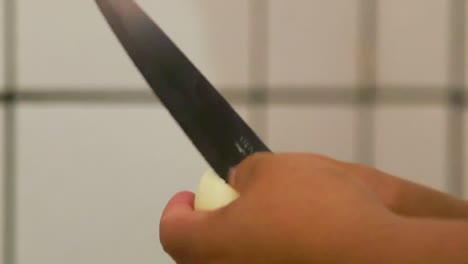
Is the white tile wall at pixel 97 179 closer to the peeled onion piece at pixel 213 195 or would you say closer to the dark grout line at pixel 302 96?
the dark grout line at pixel 302 96

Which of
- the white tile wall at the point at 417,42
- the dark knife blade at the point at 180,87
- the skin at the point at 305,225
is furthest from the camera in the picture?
the white tile wall at the point at 417,42

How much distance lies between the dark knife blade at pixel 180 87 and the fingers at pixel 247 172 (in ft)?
0.19

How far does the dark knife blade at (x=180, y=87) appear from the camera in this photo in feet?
1.29

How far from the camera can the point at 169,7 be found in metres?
0.53

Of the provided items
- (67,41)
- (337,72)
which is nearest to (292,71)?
(337,72)

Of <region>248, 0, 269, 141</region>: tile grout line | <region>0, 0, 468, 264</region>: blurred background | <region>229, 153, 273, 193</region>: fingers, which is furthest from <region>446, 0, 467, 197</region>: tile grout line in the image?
<region>229, 153, 273, 193</region>: fingers

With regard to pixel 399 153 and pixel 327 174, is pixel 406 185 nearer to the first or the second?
pixel 327 174

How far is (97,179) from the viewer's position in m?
0.54

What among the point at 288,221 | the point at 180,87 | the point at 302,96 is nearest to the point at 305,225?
the point at 288,221

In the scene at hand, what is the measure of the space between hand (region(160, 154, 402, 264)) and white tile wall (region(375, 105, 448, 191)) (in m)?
0.21

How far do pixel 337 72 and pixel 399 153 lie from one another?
0.07 metres

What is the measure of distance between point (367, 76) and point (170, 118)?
0.15 meters

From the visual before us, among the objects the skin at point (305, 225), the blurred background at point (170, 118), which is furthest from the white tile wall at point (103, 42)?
the skin at point (305, 225)

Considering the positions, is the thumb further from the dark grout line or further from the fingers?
the dark grout line
